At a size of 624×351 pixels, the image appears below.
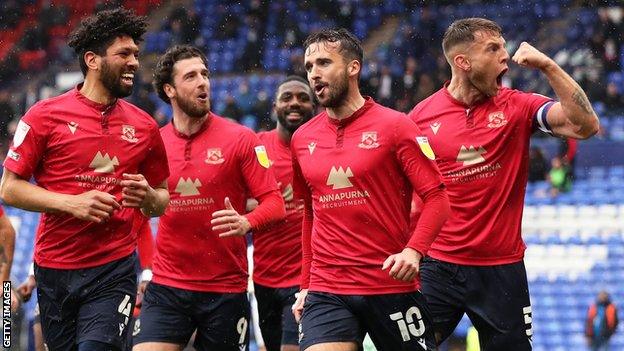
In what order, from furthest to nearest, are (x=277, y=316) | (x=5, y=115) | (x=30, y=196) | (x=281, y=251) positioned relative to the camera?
(x=5, y=115)
(x=277, y=316)
(x=281, y=251)
(x=30, y=196)

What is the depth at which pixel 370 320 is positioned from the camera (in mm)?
6750

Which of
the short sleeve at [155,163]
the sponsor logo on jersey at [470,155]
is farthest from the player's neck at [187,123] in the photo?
the sponsor logo on jersey at [470,155]

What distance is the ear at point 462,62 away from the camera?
7.61 metres

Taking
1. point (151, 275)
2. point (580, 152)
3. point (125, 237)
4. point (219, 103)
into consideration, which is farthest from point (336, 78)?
point (219, 103)

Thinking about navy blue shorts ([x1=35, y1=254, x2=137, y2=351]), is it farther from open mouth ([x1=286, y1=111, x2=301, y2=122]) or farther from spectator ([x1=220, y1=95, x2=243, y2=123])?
spectator ([x1=220, y1=95, x2=243, y2=123])

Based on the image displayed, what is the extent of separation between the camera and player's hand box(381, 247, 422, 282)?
21.0ft

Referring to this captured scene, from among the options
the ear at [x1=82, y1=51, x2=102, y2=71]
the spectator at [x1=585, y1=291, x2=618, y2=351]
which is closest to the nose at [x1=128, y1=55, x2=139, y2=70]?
the ear at [x1=82, y1=51, x2=102, y2=71]

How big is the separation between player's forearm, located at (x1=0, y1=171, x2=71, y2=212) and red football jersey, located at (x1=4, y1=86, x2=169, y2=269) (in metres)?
0.07

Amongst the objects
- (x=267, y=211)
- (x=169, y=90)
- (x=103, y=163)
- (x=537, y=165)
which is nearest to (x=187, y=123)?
(x=169, y=90)

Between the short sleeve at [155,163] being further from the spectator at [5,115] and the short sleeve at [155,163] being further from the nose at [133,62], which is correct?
the spectator at [5,115]

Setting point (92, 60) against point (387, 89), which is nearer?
point (92, 60)

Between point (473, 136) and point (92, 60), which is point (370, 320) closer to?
point (473, 136)

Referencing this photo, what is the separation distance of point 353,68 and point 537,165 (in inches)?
464

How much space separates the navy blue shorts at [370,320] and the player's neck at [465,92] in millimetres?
1456
